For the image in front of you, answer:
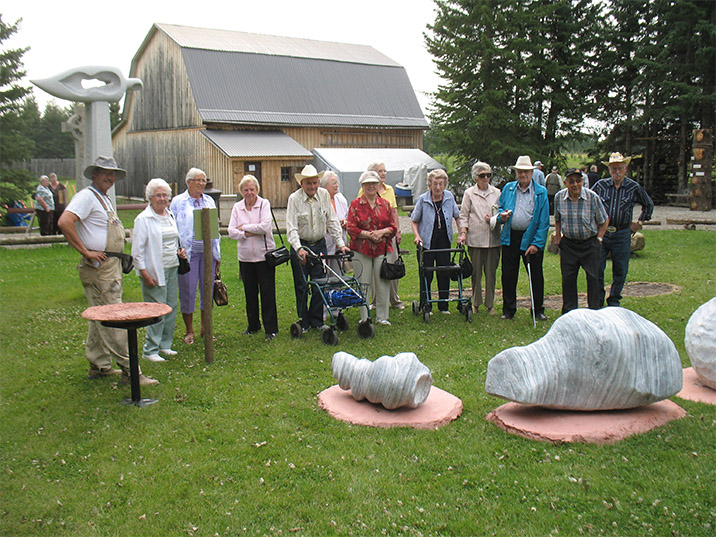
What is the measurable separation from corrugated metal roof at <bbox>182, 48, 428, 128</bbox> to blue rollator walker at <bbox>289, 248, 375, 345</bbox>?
21893mm

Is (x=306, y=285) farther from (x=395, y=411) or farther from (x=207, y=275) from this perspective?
(x=395, y=411)

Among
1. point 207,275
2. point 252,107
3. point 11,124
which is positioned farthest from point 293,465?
point 252,107

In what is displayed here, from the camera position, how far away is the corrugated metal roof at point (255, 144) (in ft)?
88.8

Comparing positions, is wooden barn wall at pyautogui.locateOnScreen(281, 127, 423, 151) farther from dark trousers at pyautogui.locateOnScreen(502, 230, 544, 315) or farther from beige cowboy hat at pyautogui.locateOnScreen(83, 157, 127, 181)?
beige cowboy hat at pyautogui.locateOnScreen(83, 157, 127, 181)

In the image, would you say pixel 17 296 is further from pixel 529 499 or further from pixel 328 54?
pixel 328 54

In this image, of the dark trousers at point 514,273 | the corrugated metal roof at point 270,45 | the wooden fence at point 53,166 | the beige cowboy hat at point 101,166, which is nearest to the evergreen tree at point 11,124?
the corrugated metal roof at point 270,45

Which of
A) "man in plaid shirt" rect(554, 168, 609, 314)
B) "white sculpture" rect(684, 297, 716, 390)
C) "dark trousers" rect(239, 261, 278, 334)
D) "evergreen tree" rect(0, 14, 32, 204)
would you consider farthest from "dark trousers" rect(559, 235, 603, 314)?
"evergreen tree" rect(0, 14, 32, 204)

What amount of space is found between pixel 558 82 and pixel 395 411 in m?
28.0

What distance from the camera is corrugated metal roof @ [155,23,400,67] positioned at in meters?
30.5

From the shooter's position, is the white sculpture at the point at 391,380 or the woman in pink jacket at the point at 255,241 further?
the woman in pink jacket at the point at 255,241

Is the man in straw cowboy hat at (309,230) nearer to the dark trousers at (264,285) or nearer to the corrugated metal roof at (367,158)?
the dark trousers at (264,285)

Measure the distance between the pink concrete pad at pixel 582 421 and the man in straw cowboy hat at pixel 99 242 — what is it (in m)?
3.46

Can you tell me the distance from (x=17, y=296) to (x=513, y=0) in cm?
2489

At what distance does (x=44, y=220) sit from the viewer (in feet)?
62.7
